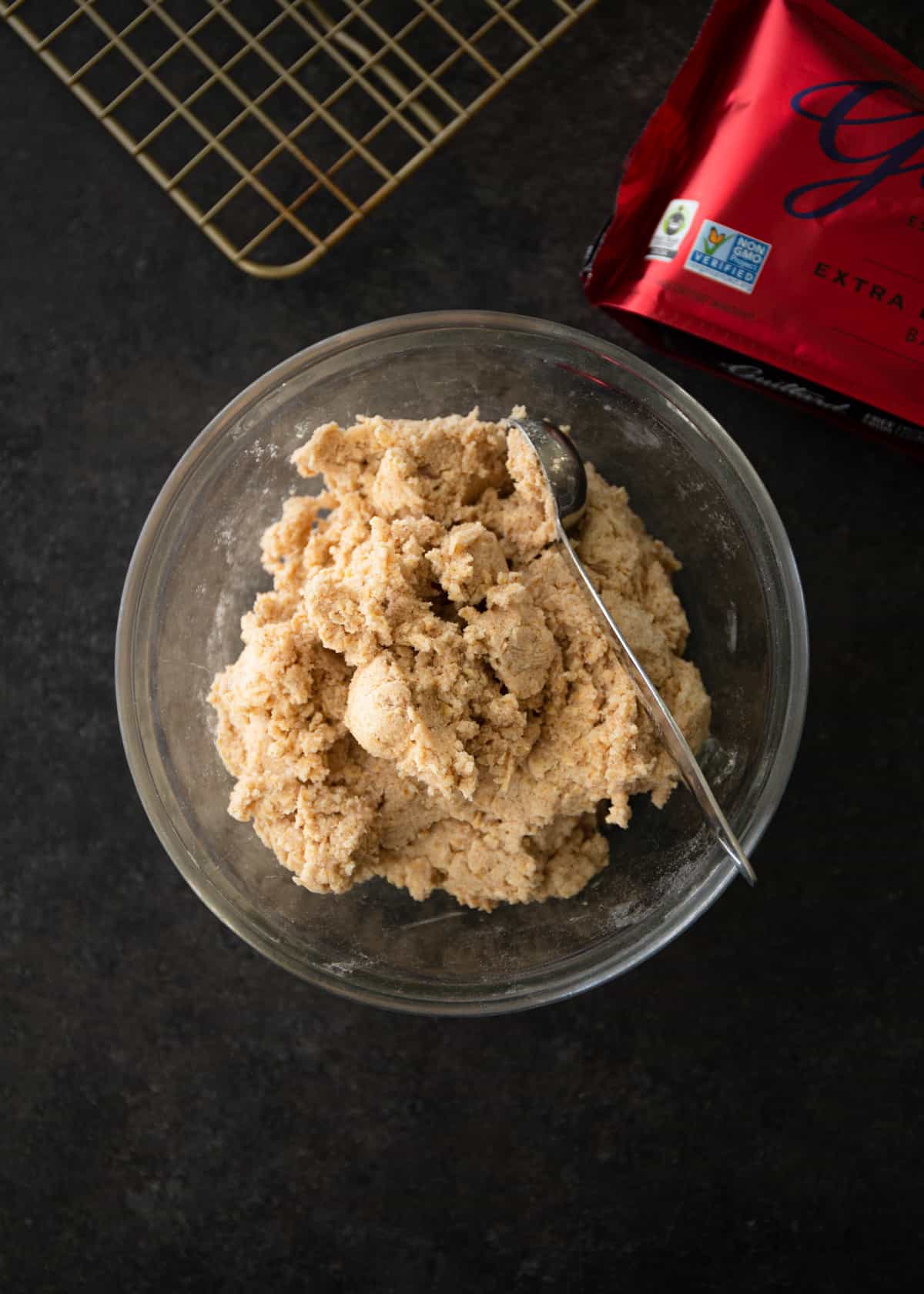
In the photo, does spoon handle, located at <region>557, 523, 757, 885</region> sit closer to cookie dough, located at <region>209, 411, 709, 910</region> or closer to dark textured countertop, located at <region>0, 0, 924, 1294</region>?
cookie dough, located at <region>209, 411, 709, 910</region>

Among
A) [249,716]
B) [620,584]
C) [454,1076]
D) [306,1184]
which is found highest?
[620,584]

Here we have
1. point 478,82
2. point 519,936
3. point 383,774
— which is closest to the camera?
point 383,774

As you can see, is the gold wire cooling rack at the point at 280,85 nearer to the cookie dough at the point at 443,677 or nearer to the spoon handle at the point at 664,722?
the cookie dough at the point at 443,677

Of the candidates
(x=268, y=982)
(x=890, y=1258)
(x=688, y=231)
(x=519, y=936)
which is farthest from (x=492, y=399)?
(x=890, y=1258)

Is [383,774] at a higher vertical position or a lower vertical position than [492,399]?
lower

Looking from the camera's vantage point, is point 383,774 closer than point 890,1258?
Yes

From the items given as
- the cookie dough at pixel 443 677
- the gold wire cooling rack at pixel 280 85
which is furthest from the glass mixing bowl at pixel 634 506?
the gold wire cooling rack at pixel 280 85

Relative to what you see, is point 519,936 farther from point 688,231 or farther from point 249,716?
point 688,231

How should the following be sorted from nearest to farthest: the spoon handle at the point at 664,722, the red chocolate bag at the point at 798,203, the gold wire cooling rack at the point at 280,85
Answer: the spoon handle at the point at 664,722 < the red chocolate bag at the point at 798,203 < the gold wire cooling rack at the point at 280,85

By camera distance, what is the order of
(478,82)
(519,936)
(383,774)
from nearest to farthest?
(383,774)
(519,936)
(478,82)
